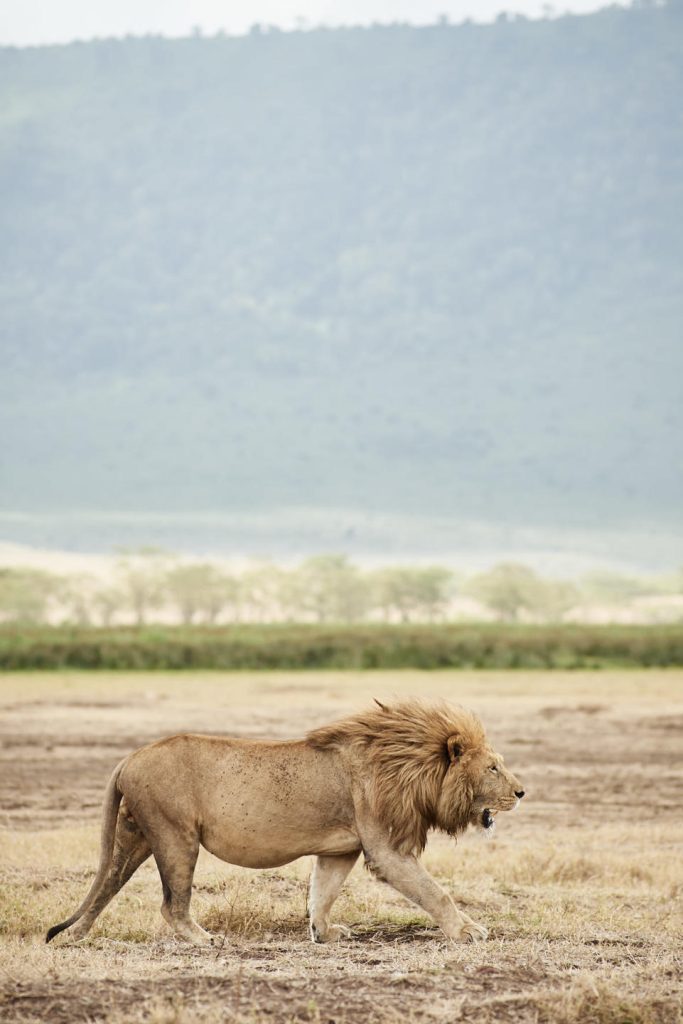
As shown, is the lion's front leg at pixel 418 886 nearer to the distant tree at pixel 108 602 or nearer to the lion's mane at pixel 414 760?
the lion's mane at pixel 414 760

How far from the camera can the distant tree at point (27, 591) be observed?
75.7m

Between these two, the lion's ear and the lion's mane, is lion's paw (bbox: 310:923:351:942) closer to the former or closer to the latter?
the lion's mane

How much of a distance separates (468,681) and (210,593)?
40.3m

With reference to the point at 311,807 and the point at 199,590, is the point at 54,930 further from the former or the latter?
the point at 199,590

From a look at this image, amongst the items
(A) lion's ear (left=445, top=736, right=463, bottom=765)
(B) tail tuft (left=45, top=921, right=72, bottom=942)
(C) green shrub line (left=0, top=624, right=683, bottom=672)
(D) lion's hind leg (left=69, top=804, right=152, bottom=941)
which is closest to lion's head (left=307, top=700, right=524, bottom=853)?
(A) lion's ear (left=445, top=736, right=463, bottom=765)

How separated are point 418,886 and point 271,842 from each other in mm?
951

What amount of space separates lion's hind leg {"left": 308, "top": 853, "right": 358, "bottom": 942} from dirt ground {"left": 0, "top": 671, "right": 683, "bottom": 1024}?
0.16 m

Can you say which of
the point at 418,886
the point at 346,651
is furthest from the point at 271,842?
the point at 346,651

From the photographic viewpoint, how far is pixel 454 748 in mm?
8891

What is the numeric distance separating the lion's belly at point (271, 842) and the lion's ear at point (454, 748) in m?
0.79

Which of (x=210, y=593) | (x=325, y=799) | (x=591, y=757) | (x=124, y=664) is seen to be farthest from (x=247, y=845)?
(x=210, y=593)

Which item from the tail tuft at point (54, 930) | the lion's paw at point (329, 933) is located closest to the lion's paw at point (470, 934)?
the lion's paw at point (329, 933)

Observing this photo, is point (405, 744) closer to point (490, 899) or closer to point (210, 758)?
point (210, 758)

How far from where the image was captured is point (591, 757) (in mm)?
23016
